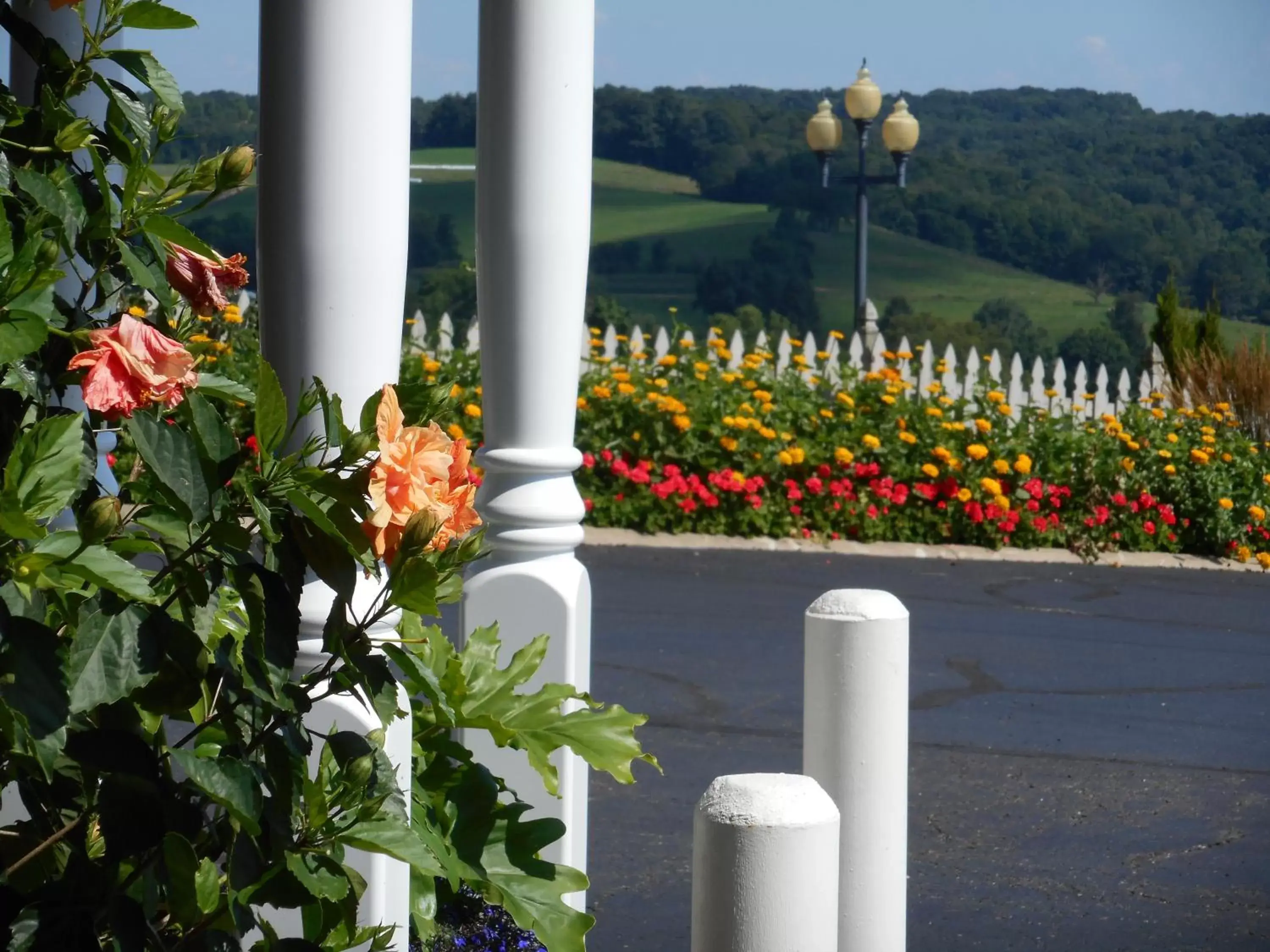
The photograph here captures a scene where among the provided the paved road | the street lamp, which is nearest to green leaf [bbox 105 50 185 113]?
the paved road

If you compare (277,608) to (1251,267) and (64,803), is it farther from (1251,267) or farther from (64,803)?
(1251,267)

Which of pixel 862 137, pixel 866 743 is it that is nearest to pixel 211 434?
pixel 866 743

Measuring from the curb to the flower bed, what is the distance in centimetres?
10

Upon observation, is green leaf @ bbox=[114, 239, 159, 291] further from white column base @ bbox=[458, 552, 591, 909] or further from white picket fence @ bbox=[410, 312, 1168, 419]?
white picket fence @ bbox=[410, 312, 1168, 419]

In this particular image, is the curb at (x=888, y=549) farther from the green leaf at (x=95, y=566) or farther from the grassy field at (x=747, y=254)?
the grassy field at (x=747, y=254)

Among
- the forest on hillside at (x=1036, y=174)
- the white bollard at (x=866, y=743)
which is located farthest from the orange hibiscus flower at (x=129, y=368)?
the forest on hillside at (x=1036, y=174)

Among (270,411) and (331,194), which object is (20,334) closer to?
(270,411)

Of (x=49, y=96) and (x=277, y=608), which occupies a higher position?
(x=49, y=96)

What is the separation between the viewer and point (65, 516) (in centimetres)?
287

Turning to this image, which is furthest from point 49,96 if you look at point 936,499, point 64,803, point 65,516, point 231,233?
point 231,233

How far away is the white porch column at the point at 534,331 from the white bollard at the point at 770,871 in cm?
79

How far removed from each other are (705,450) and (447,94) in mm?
29623

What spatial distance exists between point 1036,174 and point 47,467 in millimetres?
52321

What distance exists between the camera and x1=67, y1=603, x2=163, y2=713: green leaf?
1.10 meters
